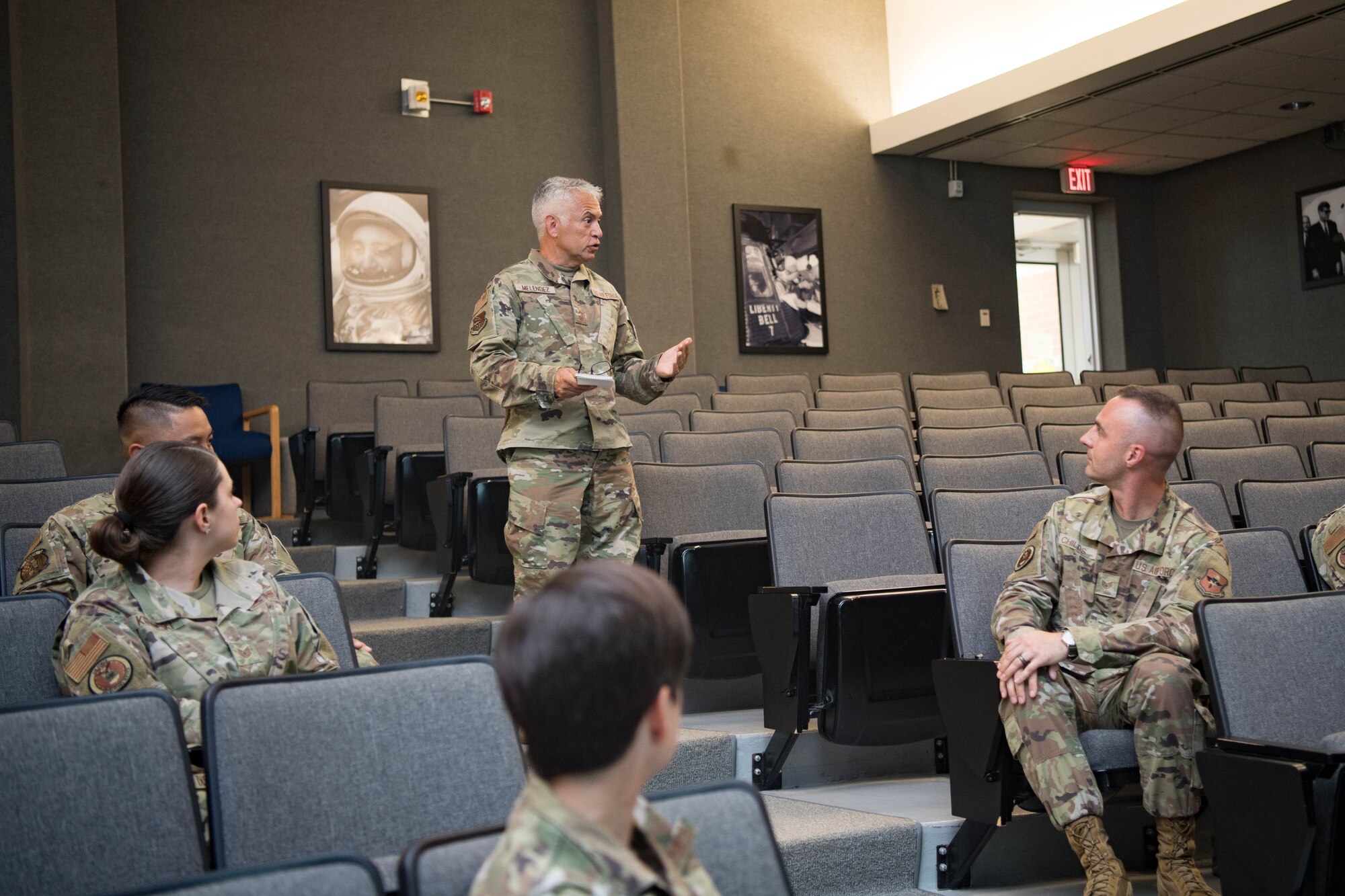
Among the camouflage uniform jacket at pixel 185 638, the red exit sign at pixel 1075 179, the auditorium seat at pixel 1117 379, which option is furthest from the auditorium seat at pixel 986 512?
the red exit sign at pixel 1075 179

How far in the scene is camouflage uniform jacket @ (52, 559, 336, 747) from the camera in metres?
1.72

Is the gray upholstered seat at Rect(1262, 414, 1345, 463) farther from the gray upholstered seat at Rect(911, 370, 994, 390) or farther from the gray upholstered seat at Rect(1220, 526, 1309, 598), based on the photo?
the gray upholstered seat at Rect(1220, 526, 1309, 598)

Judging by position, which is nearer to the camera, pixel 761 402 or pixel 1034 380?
pixel 761 402

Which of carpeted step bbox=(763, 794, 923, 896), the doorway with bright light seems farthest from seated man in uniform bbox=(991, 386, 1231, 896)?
the doorway with bright light

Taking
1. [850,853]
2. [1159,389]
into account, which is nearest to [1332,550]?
[850,853]

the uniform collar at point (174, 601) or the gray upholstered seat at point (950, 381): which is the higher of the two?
the gray upholstered seat at point (950, 381)

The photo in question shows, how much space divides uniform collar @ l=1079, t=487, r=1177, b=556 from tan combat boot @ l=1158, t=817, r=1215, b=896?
56 cm

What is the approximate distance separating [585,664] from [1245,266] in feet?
31.2

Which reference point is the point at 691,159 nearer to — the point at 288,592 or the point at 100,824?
the point at 288,592

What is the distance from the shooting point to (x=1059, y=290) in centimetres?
975

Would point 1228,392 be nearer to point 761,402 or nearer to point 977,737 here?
point 761,402

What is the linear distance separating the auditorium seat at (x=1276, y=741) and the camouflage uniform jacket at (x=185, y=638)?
55.3 inches

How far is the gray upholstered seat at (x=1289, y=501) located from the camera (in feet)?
11.5

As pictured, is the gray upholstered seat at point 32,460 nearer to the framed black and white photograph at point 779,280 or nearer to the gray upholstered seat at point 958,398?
the gray upholstered seat at point 958,398
